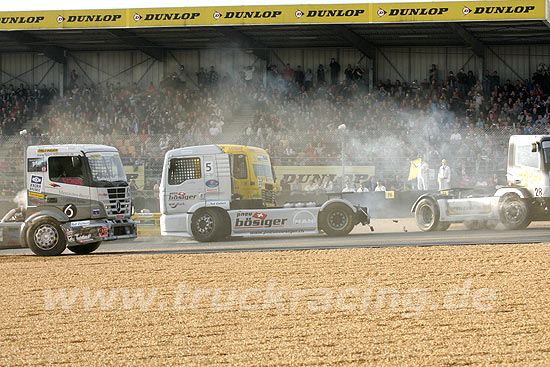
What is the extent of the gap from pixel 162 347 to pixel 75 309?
2495mm

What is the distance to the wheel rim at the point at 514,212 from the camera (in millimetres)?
19141

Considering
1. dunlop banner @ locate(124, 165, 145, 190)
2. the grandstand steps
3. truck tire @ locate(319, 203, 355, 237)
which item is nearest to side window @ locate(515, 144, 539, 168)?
truck tire @ locate(319, 203, 355, 237)

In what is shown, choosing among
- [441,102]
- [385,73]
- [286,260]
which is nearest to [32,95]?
[385,73]

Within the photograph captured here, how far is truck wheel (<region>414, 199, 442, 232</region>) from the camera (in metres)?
19.8

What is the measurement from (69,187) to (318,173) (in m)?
10.5

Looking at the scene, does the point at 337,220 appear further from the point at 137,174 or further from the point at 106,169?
the point at 137,174

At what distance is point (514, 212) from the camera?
1922cm

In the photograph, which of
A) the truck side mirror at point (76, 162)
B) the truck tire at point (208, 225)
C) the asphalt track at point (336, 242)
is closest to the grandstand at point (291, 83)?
the asphalt track at point (336, 242)

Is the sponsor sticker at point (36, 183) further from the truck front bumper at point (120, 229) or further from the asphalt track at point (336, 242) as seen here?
the asphalt track at point (336, 242)

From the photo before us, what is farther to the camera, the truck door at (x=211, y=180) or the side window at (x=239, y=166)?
the side window at (x=239, y=166)

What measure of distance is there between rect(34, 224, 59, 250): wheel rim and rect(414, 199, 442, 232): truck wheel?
903cm

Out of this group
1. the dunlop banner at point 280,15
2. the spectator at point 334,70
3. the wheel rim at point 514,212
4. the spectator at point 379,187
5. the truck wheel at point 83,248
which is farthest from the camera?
the spectator at point 334,70

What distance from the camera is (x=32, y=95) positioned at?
3612 centimetres

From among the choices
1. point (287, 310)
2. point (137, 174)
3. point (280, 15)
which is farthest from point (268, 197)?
point (280, 15)
